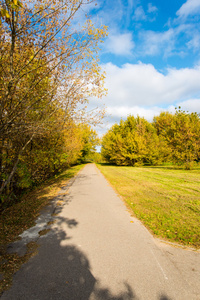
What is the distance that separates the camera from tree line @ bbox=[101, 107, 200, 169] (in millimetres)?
20828

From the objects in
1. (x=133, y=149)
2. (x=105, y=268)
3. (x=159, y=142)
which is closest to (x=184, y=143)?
(x=133, y=149)

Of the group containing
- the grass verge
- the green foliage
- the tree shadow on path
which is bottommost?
the grass verge

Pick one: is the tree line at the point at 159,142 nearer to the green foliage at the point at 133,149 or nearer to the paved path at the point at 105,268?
the green foliage at the point at 133,149

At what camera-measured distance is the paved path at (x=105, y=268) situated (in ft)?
7.50

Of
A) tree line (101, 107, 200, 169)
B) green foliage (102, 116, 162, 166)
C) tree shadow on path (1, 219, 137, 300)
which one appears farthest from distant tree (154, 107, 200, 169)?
tree shadow on path (1, 219, 137, 300)

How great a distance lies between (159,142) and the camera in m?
32.0

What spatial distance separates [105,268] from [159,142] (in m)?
31.6

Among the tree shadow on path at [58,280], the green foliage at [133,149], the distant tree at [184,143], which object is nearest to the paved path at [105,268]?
the tree shadow on path at [58,280]

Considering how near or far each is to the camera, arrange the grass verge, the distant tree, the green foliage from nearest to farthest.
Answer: the grass verge, the distant tree, the green foliage

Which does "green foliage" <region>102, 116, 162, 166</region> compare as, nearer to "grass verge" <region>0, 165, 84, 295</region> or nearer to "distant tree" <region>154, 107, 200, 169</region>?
"distant tree" <region>154, 107, 200, 169</region>

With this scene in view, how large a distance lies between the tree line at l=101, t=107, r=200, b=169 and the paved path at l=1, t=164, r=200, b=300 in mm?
19529

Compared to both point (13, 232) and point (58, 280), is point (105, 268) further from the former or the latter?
point (13, 232)

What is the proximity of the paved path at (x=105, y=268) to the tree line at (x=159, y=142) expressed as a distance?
1953 cm

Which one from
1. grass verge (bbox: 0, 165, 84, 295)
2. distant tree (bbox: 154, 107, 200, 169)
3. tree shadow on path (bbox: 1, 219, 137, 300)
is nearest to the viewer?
tree shadow on path (bbox: 1, 219, 137, 300)
